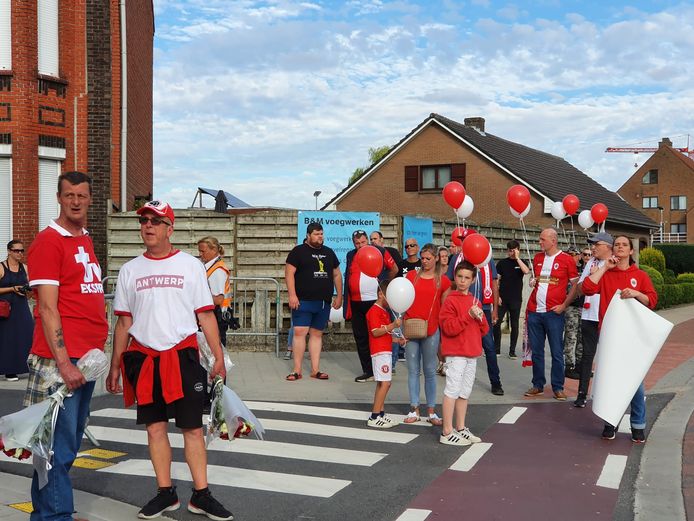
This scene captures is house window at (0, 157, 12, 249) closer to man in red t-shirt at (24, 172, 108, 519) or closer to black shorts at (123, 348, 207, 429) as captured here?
black shorts at (123, 348, 207, 429)

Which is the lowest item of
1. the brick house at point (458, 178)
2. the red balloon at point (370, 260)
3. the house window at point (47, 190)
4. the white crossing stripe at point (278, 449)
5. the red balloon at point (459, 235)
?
the white crossing stripe at point (278, 449)

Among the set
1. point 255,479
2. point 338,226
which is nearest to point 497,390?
point 255,479

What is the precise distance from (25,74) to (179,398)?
12.3 meters

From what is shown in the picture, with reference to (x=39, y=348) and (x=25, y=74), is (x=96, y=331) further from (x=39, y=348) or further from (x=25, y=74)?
(x=25, y=74)

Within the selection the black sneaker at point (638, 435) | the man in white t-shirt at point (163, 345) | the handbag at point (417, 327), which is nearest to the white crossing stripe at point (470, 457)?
the handbag at point (417, 327)

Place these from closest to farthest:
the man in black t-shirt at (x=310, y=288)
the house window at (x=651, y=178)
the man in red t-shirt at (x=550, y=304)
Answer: the man in red t-shirt at (x=550, y=304), the man in black t-shirt at (x=310, y=288), the house window at (x=651, y=178)

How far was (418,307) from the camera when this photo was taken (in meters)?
7.79

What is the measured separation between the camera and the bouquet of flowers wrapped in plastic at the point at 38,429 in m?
4.20

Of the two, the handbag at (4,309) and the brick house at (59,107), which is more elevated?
the brick house at (59,107)

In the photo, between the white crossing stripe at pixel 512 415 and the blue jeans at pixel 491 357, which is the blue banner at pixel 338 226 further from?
the white crossing stripe at pixel 512 415

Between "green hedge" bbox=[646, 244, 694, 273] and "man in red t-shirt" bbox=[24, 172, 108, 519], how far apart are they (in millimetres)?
47020

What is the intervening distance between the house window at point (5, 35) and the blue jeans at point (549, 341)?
11.2 m

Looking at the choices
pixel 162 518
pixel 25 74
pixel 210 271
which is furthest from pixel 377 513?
pixel 25 74

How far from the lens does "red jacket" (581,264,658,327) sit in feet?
24.1
